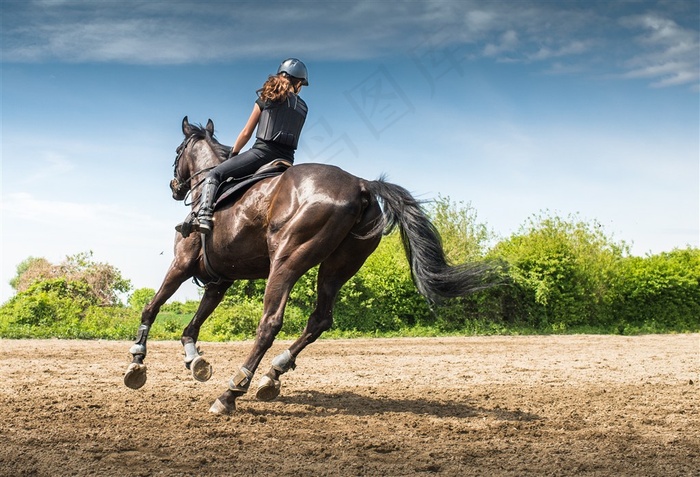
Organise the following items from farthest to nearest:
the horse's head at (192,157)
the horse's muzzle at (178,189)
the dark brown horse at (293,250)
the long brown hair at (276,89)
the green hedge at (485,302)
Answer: the green hedge at (485,302) → the horse's muzzle at (178,189) → the horse's head at (192,157) → the long brown hair at (276,89) → the dark brown horse at (293,250)

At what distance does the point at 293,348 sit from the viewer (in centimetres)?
725

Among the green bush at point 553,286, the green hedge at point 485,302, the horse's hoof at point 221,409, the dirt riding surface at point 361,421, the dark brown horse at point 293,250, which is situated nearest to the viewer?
the dirt riding surface at point 361,421

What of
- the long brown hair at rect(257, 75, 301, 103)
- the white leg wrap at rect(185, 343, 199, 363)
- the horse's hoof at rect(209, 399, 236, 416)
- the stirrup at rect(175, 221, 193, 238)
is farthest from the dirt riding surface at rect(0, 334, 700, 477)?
the long brown hair at rect(257, 75, 301, 103)

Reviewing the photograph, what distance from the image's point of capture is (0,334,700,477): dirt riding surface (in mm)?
4992

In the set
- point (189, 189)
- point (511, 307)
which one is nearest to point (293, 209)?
point (189, 189)

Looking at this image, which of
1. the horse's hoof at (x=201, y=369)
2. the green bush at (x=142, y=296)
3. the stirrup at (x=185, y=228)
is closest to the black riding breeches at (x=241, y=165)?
the stirrup at (x=185, y=228)

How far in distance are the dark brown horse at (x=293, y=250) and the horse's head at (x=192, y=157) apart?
0.77 metres

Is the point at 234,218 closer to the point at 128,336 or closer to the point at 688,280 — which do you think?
the point at 128,336

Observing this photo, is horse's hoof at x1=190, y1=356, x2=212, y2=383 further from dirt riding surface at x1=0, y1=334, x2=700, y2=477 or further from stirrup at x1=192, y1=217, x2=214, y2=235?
stirrup at x1=192, y1=217, x2=214, y2=235

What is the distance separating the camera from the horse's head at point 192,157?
8.48 meters

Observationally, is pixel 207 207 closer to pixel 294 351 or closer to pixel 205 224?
pixel 205 224

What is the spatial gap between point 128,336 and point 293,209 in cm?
1238

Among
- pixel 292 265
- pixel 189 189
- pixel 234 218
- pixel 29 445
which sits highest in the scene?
pixel 189 189

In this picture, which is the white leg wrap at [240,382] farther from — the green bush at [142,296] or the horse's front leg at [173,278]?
the green bush at [142,296]
